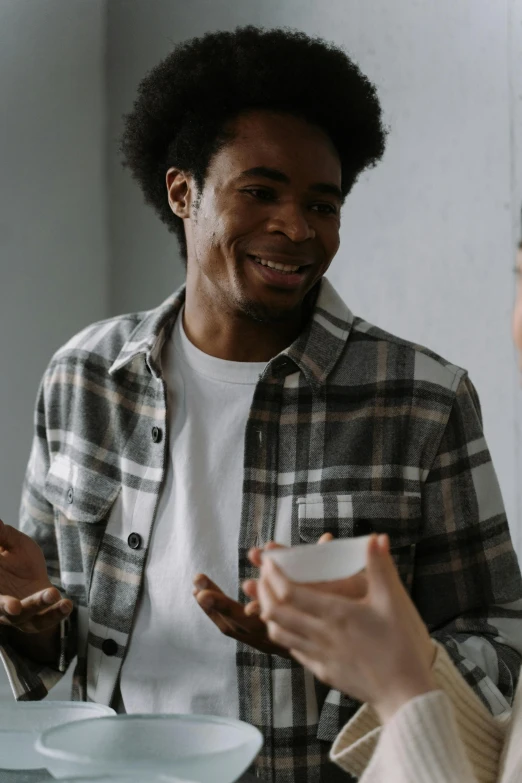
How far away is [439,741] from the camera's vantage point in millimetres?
930

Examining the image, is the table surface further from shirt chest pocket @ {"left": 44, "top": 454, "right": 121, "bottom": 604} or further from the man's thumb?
shirt chest pocket @ {"left": 44, "top": 454, "right": 121, "bottom": 604}

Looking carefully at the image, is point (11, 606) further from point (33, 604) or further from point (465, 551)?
point (465, 551)

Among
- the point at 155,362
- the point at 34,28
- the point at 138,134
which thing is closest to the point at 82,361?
the point at 155,362

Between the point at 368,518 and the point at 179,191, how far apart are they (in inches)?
26.5

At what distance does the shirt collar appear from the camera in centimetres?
165

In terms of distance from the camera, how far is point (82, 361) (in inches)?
72.8

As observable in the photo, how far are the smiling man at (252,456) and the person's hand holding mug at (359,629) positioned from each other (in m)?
0.51

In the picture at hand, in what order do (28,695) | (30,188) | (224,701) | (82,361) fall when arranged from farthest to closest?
1. (30,188)
2. (82,361)
3. (28,695)
4. (224,701)

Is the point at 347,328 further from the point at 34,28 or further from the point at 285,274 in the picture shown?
the point at 34,28

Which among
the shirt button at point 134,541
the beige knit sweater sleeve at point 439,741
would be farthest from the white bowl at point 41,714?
the shirt button at point 134,541

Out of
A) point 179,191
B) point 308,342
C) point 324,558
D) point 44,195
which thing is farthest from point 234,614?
point 44,195

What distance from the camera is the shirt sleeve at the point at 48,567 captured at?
167 cm

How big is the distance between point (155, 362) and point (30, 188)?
1307 millimetres

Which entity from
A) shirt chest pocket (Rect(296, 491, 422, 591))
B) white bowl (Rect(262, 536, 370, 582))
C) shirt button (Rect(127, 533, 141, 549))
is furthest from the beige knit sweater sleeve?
shirt button (Rect(127, 533, 141, 549))
